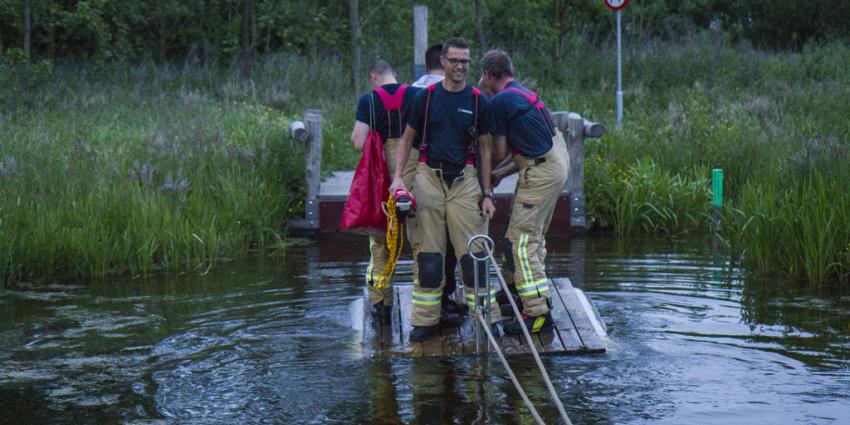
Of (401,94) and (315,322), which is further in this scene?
(315,322)

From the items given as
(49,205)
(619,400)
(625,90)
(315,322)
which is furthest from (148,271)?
(625,90)

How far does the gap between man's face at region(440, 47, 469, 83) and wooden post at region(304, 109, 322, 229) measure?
5678 millimetres

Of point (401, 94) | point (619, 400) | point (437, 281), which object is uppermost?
point (401, 94)

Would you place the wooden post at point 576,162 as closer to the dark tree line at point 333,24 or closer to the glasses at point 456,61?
the glasses at point 456,61

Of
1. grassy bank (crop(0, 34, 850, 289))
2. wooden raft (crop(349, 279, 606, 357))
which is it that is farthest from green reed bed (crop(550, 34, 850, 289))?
wooden raft (crop(349, 279, 606, 357))

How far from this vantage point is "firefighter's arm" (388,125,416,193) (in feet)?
24.6

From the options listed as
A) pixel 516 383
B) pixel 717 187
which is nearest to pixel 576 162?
pixel 717 187

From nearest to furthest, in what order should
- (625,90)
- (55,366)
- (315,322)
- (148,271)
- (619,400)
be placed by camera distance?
(619,400)
(55,366)
(315,322)
(148,271)
(625,90)

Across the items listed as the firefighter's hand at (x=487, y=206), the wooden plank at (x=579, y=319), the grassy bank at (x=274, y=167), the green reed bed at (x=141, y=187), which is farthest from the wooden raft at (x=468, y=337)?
the green reed bed at (x=141, y=187)

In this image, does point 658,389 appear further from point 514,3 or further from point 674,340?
point 514,3

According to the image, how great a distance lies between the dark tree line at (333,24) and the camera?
20.9 m

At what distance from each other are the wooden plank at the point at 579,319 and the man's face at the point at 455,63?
1906 mm

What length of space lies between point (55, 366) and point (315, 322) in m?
2.00

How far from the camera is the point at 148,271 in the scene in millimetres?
10867
